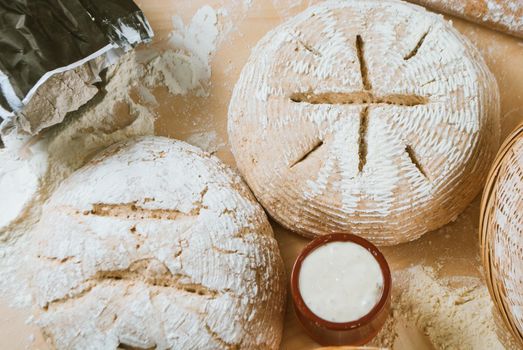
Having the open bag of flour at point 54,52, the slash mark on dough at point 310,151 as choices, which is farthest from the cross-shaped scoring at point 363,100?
the open bag of flour at point 54,52

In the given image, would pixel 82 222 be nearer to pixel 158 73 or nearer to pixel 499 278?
pixel 158 73

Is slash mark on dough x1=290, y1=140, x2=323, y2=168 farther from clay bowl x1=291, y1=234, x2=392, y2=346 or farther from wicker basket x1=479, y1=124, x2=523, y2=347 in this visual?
wicker basket x1=479, y1=124, x2=523, y2=347

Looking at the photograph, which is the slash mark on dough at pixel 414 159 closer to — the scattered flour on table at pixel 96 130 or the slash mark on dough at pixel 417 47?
the slash mark on dough at pixel 417 47

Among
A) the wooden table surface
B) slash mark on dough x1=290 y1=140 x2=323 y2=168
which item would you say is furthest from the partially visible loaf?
slash mark on dough x1=290 y1=140 x2=323 y2=168

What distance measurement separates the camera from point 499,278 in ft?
4.24

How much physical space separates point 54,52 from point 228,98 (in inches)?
19.7

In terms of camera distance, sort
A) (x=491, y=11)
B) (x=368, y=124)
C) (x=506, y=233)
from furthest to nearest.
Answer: (x=491, y=11)
(x=368, y=124)
(x=506, y=233)

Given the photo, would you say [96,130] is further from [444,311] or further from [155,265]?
[444,311]

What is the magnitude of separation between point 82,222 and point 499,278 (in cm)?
97

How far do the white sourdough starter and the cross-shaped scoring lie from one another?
8.3 inches

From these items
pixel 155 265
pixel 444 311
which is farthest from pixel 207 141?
pixel 444 311

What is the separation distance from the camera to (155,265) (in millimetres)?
1353

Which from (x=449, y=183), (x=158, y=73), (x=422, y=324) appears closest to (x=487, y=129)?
(x=449, y=183)

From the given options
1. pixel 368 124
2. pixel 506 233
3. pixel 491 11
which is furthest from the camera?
pixel 491 11
